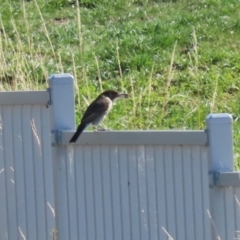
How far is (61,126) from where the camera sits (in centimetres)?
439

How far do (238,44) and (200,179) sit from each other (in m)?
5.56

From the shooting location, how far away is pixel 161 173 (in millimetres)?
4051

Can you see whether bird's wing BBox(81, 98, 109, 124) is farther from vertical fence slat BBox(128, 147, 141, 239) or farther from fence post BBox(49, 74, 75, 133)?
vertical fence slat BBox(128, 147, 141, 239)

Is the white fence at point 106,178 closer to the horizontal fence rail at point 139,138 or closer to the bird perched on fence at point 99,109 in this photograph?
the horizontal fence rail at point 139,138

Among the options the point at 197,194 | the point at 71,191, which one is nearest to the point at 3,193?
the point at 71,191

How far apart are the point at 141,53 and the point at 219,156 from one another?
5.23 m

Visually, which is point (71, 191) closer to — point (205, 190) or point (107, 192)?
point (107, 192)

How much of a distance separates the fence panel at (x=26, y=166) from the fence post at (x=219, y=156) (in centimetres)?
95

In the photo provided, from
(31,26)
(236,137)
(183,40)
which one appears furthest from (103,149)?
(31,26)

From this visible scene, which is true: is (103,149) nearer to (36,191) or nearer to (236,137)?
(36,191)

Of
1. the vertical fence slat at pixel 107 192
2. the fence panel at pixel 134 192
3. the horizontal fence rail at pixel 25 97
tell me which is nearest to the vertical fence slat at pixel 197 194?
the fence panel at pixel 134 192

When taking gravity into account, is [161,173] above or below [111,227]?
above

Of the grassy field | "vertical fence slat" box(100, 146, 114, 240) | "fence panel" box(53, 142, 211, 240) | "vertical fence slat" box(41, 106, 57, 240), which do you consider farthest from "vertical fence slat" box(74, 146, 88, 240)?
the grassy field

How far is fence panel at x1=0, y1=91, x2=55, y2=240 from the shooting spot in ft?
14.7
